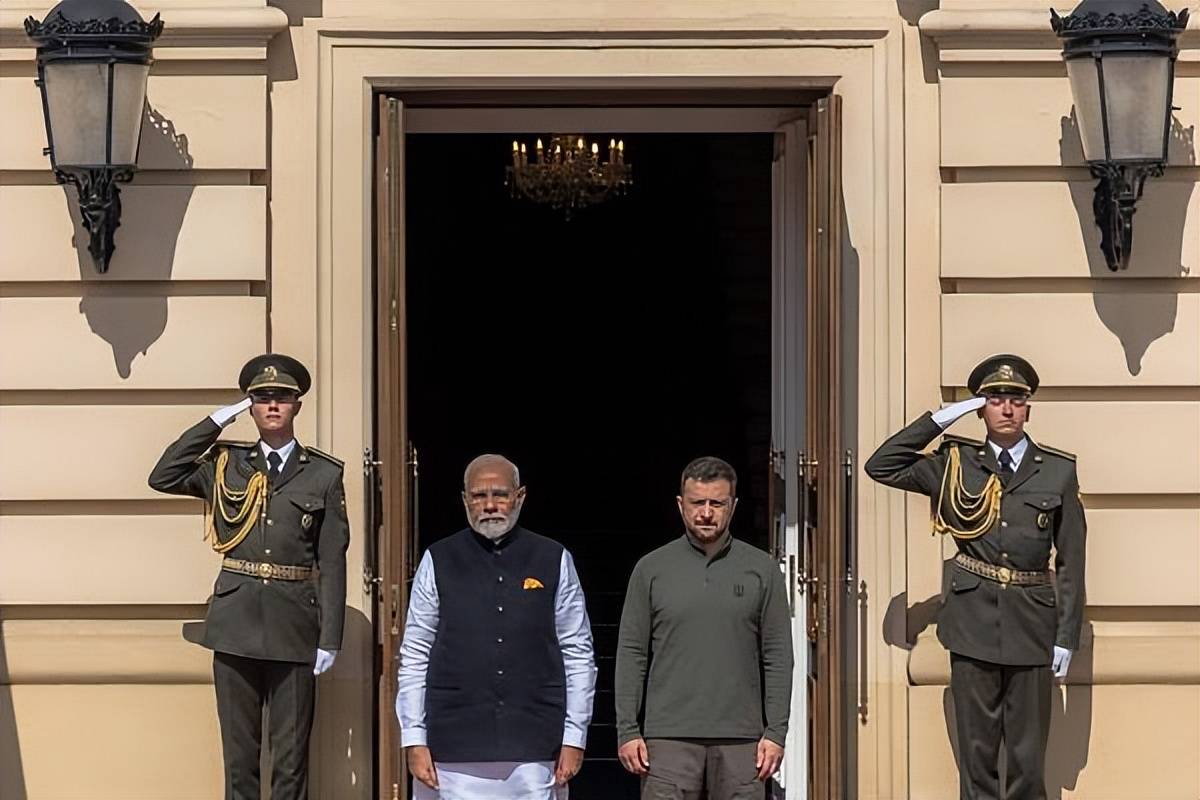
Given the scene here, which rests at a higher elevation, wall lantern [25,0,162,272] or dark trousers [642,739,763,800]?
wall lantern [25,0,162,272]

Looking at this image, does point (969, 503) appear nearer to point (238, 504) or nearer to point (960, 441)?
point (960, 441)

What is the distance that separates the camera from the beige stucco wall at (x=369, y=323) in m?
7.37

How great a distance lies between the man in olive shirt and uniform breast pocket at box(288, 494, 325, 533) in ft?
4.16

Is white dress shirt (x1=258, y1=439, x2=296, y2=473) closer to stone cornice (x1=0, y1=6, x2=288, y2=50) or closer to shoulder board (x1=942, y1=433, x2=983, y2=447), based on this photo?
stone cornice (x1=0, y1=6, x2=288, y2=50)

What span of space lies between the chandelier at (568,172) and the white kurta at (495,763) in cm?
773

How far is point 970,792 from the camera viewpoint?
7.03m

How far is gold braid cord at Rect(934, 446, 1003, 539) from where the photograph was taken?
6.91 meters

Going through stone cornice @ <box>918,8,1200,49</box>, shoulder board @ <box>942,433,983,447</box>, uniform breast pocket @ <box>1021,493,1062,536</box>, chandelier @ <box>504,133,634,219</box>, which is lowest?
uniform breast pocket @ <box>1021,493,1062,536</box>

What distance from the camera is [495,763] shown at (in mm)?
6016

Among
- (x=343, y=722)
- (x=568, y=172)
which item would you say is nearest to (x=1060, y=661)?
(x=343, y=722)

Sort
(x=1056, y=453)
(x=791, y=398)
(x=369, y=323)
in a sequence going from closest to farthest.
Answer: (x=1056, y=453) → (x=369, y=323) → (x=791, y=398)

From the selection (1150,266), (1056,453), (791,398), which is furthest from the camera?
(791,398)

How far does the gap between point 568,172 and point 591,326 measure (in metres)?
3.10

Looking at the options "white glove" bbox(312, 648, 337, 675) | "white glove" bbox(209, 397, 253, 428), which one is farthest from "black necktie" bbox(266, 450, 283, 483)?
"white glove" bbox(312, 648, 337, 675)
